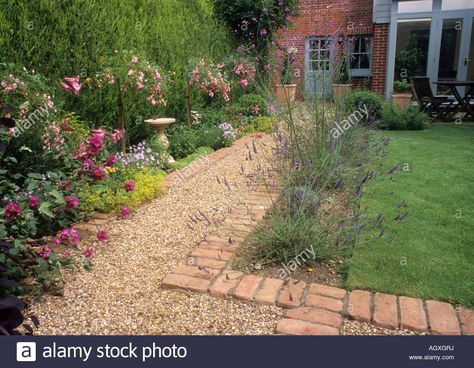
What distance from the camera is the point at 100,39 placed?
17.4 ft

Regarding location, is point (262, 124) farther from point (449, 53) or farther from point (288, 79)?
point (449, 53)

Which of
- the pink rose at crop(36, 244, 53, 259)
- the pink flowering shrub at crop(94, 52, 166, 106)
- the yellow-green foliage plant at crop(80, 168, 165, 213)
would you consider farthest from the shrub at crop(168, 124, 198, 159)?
the pink rose at crop(36, 244, 53, 259)

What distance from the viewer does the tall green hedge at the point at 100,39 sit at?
434 centimetres

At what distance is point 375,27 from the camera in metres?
12.4

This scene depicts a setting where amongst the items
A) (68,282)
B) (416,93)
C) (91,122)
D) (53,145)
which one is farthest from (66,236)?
(416,93)

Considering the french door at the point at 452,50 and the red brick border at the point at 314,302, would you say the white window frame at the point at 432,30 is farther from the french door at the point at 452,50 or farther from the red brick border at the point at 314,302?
the red brick border at the point at 314,302

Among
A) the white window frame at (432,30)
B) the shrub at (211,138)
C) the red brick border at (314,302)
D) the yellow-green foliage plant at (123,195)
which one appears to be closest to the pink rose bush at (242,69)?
the shrub at (211,138)

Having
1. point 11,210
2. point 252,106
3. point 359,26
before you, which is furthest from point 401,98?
point 11,210

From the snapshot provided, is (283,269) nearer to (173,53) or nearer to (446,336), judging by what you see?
(446,336)

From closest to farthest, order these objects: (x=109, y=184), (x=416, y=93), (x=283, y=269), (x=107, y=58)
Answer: (x=283, y=269)
(x=109, y=184)
(x=107, y=58)
(x=416, y=93)

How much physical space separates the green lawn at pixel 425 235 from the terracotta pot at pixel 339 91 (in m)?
1.08

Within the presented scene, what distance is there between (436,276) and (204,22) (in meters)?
7.41

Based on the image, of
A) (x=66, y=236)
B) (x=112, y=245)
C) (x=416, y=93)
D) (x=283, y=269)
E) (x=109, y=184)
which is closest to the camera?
(x=66, y=236)

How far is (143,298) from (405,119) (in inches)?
309
